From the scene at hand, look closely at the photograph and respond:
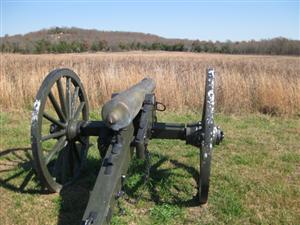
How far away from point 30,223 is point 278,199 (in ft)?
9.27

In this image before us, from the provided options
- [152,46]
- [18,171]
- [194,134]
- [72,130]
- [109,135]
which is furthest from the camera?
[152,46]

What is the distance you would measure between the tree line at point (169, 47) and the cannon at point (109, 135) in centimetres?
4216

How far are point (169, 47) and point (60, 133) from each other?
65044mm

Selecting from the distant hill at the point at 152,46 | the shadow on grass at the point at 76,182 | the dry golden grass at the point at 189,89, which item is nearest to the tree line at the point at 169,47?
the distant hill at the point at 152,46

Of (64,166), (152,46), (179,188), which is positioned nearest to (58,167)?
(64,166)

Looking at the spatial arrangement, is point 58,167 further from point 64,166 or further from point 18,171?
point 18,171

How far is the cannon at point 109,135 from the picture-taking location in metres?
3.53

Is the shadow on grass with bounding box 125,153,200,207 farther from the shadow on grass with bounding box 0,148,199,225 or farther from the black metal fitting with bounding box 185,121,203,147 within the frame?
the black metal fitting with bounding box 185,121,203,147

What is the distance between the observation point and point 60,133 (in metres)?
4.89

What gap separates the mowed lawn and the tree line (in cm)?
4104

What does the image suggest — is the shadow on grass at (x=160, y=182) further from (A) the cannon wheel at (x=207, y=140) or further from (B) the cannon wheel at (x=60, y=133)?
(B) the cannon wheel at (x=60, y=133)

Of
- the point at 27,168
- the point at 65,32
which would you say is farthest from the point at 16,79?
the point at 65,32

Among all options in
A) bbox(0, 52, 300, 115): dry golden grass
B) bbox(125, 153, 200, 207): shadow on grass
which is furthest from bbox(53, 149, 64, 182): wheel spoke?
bbox(0, 52, 300, 115): dry golden grass

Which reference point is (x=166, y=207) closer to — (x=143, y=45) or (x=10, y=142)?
(x=10, y=142)
